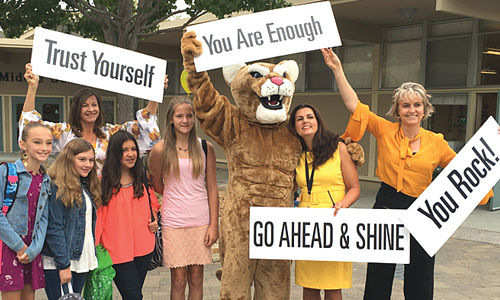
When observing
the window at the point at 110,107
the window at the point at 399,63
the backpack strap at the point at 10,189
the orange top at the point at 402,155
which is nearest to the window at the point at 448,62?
the window at the point at 399,63

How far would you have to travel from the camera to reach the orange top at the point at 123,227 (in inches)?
124

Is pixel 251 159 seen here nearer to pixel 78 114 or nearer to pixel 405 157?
pixel 405 157

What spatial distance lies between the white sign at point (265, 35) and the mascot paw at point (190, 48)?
33 millimetres

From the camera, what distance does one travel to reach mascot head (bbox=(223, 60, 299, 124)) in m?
3.13

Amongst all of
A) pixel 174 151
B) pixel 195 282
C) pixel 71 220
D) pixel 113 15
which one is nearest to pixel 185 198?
pixel 174 151

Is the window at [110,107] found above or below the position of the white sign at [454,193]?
above

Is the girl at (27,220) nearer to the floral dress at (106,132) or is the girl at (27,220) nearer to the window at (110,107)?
the floral dress at (106,132)

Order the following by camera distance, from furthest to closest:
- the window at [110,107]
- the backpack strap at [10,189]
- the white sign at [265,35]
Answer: the window at [110,107] < the white sign at [265,35] < the backpack strap at [10,189]

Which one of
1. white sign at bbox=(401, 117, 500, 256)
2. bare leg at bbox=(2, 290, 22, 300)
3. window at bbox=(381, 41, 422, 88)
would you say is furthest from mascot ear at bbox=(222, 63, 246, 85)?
window at bbox=(381, 41, 422, 88)

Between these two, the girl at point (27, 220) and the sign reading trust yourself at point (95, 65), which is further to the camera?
the sign reading trust yourself at point (95, 65)

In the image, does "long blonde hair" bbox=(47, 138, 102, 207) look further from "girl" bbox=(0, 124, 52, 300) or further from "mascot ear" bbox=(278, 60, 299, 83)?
"mascot ear" bbox=(278, 60, 299, 83)

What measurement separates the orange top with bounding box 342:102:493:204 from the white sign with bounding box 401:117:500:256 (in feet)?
0.59

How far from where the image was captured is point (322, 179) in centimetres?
312

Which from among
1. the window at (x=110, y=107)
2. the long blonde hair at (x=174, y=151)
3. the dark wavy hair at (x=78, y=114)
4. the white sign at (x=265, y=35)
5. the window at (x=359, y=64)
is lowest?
the long blonde hair at (x=174, y=151)
